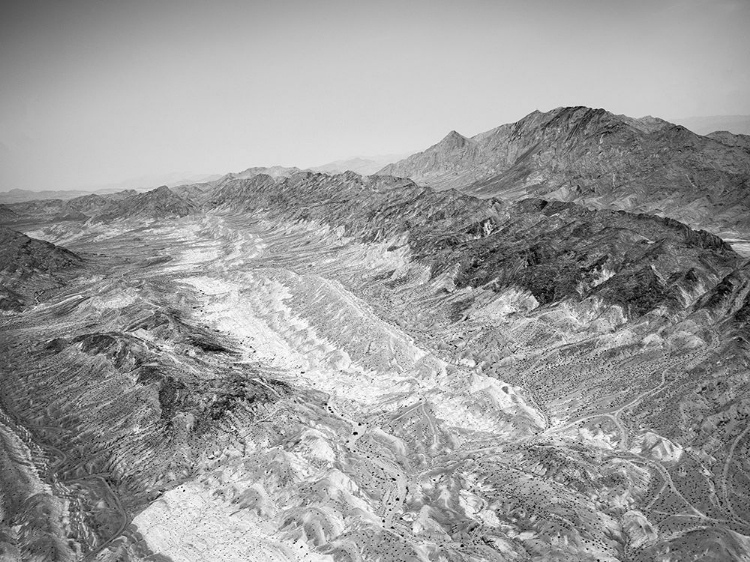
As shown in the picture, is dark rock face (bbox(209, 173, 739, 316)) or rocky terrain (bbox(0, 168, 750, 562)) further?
dark rock face (bbox(209, 173, 739, 316))

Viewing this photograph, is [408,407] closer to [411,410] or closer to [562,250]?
[411,410]

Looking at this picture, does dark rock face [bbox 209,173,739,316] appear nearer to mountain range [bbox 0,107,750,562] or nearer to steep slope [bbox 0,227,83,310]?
mountain range [bbox 0,107,750,562]

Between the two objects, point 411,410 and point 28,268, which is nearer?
point 411,410

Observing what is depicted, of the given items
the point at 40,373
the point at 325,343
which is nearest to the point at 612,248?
the point at 325,343

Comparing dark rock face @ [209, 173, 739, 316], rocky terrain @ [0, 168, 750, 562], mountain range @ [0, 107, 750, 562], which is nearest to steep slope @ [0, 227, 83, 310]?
mountain range @ [0, 107, 750, 562]

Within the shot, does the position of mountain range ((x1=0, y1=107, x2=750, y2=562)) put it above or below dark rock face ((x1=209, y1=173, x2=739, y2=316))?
below

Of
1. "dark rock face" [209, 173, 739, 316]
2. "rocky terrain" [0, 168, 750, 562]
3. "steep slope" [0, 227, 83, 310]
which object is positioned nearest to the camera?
"rocky terrain" [0, 168, 750, 562]

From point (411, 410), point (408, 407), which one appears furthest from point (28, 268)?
point (411, 410)

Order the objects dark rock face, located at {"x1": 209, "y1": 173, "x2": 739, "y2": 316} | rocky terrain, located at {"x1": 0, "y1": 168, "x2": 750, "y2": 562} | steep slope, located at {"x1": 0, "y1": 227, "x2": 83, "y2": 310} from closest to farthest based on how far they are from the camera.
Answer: rocky terrain, located at {"x1": 0, "y1": 168, "x2": 750, "y2": 562} < dark rock face, located at {"x1": 209, "y1": 173, "x2": 739, "y2": 316} < steep slope, located at {"x1": 0, "y1": 227, "x2": 83, "y2": 310}
